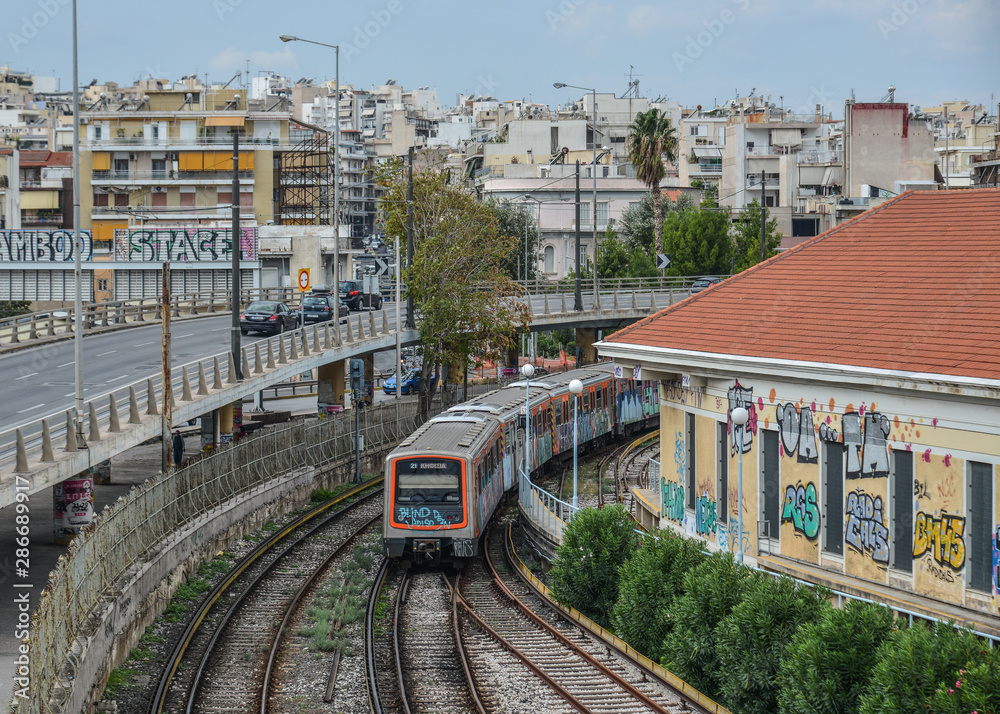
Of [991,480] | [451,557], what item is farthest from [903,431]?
[451,557]

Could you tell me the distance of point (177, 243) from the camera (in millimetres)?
80062

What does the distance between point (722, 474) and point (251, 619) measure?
9.11m

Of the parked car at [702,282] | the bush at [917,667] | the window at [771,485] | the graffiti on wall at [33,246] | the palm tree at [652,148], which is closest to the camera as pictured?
the bush at [917,667]

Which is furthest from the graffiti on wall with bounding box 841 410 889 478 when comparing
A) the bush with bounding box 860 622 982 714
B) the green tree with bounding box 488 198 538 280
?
the green tree with bounding box 488 198 538 280

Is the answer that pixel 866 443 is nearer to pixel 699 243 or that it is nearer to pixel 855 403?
pixel 855 403

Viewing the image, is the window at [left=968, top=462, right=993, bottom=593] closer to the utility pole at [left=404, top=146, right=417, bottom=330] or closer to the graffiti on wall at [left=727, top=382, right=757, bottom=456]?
the graffiti on wall at [left=727, top=382, right=757, bottom=456]

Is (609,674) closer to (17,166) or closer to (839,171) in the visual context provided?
(839,171)

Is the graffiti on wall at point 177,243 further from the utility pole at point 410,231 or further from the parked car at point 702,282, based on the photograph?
the utility pole at point 410,231

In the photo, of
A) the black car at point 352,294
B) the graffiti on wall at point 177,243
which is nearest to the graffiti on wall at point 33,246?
the graffiti on wall at point 177,243

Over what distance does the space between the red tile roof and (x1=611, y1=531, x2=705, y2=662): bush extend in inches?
140

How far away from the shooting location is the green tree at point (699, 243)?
76.8 m

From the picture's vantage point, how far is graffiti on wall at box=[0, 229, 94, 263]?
79.2 metres

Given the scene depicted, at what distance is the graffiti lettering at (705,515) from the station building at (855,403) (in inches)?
1.3

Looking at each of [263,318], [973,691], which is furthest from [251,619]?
[263,318]
